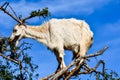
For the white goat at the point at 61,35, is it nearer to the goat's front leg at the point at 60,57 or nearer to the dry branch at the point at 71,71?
the goat's front leg at the point at 60,57

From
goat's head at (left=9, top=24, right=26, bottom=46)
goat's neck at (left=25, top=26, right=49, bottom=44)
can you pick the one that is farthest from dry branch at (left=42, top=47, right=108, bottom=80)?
goat's head at (left=9, top=24, right=26, bottom=46)

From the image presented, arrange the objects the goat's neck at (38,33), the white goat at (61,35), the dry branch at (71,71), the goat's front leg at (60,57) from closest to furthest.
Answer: the dry branch at (71,71), the goat's front leg at (60,57), the white goat at (61,35), the goat's neck at (38,33)

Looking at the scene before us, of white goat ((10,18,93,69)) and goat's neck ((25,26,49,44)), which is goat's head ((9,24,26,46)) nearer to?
white goat ((10,18,93,69))

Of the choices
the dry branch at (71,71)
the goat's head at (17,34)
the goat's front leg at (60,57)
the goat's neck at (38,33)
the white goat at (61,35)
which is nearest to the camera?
the dry branch at (71,71)

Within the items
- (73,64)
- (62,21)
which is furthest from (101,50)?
(62,21)

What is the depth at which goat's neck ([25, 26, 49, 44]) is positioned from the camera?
21625 mm

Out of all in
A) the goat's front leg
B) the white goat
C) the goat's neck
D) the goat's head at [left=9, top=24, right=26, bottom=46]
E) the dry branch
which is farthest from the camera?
the goat's neck

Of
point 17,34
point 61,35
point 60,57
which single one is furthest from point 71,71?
point 17,34

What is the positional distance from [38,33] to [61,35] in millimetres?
723

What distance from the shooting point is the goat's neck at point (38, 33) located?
21.6m

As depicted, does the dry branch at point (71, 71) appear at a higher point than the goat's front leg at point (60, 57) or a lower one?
lower

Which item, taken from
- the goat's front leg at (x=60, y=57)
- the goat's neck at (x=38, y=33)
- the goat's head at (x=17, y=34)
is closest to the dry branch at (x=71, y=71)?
the goat's front leg at (x=60, y=57)

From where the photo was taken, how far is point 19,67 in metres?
20.9

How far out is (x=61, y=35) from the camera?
21500 millimetres
